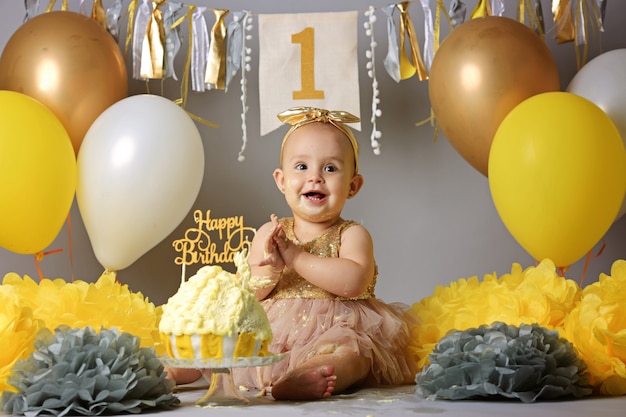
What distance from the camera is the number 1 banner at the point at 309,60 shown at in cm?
281

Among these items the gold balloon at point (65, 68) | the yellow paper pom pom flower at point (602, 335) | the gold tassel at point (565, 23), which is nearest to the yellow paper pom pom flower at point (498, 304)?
the yellow paper pom pom flower at point (602, 335)

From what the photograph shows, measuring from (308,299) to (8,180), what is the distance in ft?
2.60

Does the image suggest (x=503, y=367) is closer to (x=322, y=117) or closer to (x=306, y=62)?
(x=322, y=117)

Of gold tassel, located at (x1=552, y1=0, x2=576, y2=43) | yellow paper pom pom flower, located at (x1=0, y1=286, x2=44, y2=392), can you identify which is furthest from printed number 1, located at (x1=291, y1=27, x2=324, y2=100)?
yellow paper pom pom flower, located at (x1=0, y1=286, x2=44, y2=392)

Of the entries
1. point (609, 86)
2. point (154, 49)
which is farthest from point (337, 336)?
point (154, 49)

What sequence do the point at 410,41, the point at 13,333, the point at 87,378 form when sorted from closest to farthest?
the point at 87,378, the point at 13,333, the point at 410,41

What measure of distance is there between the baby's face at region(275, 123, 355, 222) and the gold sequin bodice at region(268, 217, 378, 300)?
47 millimetres

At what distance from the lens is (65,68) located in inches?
94.6

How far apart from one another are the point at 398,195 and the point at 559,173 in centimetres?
100

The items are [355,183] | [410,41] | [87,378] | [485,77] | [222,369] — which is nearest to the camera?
[87,378]

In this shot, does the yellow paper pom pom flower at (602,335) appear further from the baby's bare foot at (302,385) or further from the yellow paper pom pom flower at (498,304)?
the baby's bare foot at (302,385)

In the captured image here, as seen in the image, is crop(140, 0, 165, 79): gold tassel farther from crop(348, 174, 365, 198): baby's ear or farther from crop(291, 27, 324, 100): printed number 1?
crop(348, 174, 365, 198): baby's ear

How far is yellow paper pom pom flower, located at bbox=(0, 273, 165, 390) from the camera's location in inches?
70.5

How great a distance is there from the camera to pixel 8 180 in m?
2.12
